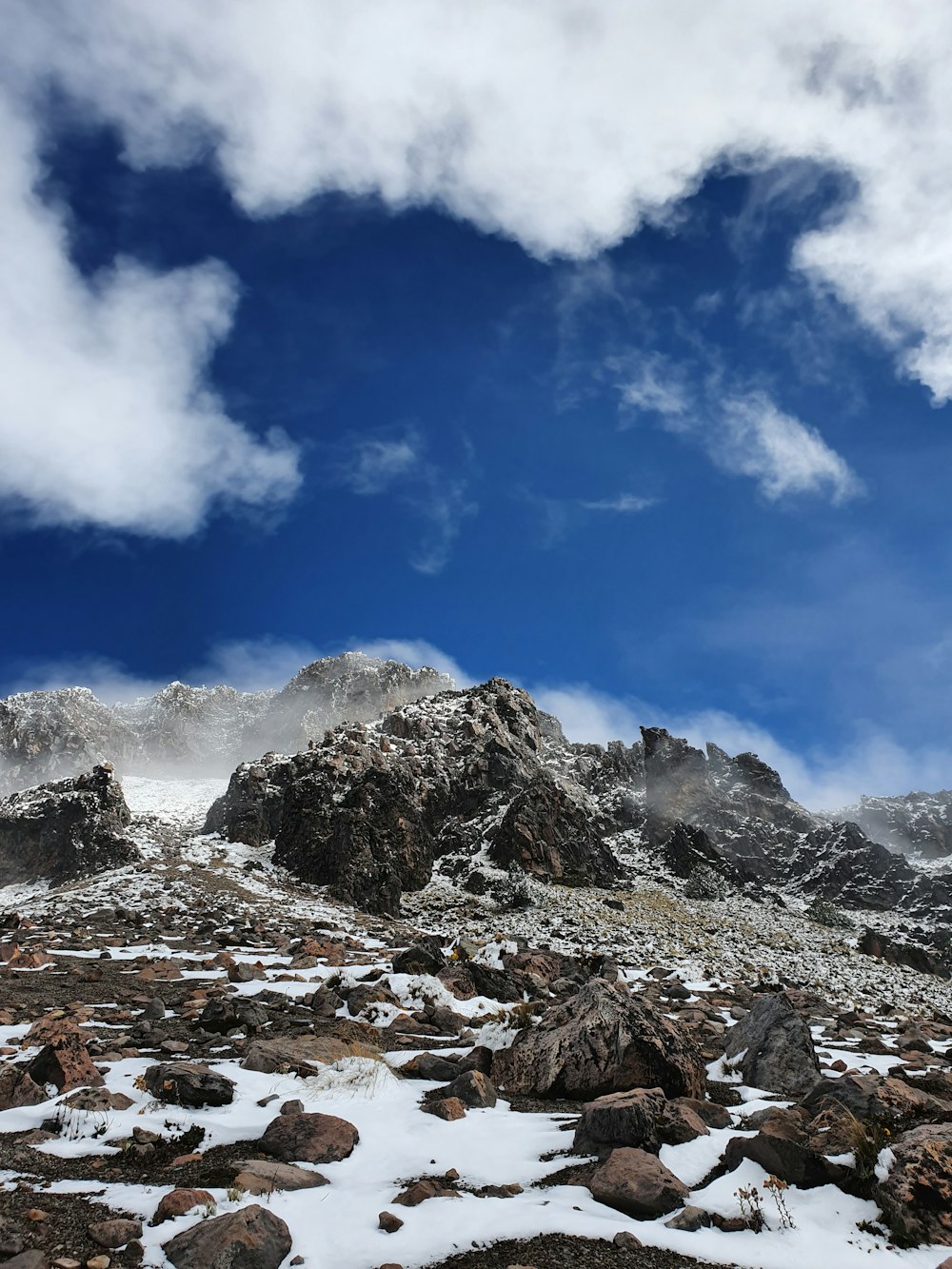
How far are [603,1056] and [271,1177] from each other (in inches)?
221

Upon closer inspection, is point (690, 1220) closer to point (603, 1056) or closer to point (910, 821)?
point (603, 1056)

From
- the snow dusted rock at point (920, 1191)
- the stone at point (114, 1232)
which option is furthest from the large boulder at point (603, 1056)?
the stone at point (114, 1232)

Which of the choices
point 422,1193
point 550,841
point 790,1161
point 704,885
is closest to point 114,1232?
point 422,1193

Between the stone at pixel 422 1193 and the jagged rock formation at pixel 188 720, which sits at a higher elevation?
the jagged rock formation at pixel 188 720

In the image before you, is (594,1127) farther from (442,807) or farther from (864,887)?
(864,887)

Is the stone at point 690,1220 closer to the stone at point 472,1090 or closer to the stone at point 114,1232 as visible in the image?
the stone at point 114,1232

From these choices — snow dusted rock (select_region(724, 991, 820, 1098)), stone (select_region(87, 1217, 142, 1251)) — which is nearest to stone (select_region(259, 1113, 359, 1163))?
stone (select_region(87, 1217, 142, 1251))

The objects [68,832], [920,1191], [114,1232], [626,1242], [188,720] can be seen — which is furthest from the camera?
[188,720]

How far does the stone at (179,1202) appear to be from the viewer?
5871 mm

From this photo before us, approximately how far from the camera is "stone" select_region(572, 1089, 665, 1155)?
766 centimetres

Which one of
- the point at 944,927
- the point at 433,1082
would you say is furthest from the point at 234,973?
the point at 944,927

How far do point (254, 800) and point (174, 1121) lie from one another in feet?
190

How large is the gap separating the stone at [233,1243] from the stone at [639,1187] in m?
2.86

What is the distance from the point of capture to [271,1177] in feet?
22.0
